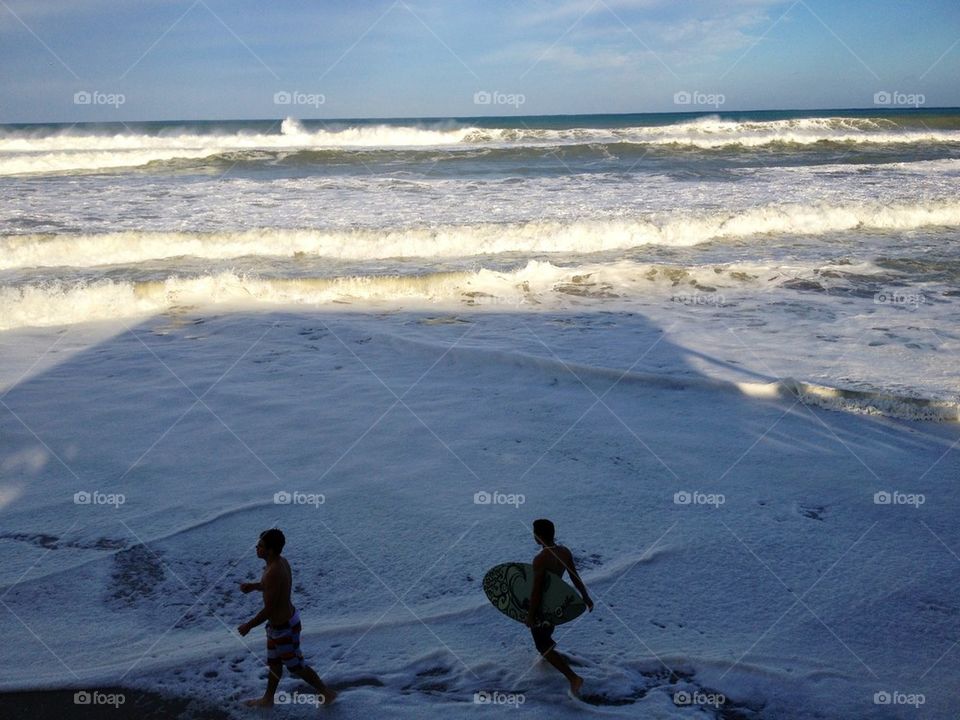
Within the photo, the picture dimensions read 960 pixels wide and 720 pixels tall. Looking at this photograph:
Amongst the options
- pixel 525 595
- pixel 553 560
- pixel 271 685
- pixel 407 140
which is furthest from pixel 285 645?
pixel 407 140

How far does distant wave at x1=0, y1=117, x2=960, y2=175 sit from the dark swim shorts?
2728cm

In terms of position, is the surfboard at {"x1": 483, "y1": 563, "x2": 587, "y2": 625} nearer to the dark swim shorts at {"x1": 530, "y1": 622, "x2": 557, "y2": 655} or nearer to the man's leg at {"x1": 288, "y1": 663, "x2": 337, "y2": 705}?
the dark swim shorts at {"x1": 530, "y1": 622, "x2": 557, "y2": 655}

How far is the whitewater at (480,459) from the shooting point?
3830mm

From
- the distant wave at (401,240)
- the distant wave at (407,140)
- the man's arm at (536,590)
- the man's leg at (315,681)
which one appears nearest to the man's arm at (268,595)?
the man's leg at (315,681)

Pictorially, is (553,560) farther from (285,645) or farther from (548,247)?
(548,247)

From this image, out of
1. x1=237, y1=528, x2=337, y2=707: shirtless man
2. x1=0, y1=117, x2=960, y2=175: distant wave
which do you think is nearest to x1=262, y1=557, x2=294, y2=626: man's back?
x1=237, y1=528, x2=337, y2=707: shirtless man

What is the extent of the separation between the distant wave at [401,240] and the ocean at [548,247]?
43 mm

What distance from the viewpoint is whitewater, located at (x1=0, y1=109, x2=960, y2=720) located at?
3.83 metres

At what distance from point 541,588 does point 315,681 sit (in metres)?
1.07

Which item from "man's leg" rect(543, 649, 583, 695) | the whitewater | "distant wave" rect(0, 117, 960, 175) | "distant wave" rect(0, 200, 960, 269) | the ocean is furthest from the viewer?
"distant wave" rect(0, 117, 960, 175)

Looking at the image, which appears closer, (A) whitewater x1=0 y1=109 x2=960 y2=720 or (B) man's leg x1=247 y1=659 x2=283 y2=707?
(B) man's leg x1=247 y1=659 x2=283 y2=707

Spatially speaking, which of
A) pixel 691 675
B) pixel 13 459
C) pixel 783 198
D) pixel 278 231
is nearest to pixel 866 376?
pixel 691 675

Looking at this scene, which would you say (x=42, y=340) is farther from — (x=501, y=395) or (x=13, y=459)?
(x=501, y=395)

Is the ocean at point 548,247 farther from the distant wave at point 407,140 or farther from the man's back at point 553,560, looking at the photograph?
the man's back at point 553,560
